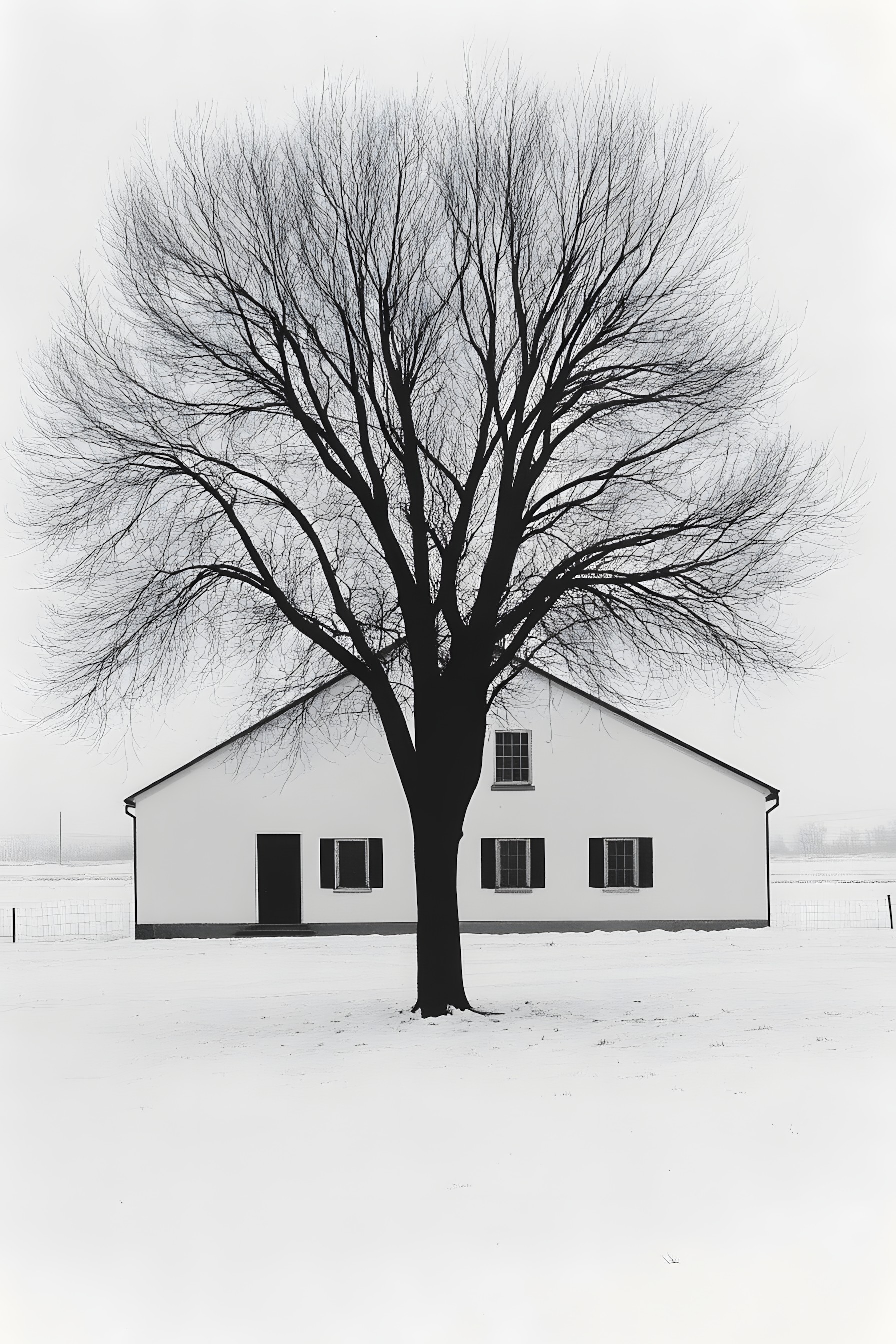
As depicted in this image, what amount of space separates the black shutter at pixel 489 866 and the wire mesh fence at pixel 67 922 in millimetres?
8302

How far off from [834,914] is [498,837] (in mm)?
14970

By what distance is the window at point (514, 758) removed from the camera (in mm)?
27516

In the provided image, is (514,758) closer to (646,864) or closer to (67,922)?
(646,864)

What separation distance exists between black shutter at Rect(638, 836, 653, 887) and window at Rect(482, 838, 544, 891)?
2127mm

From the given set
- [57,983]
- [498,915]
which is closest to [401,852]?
[498,915]

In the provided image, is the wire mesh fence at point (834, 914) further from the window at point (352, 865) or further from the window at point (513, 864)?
the window at point (352, 865)

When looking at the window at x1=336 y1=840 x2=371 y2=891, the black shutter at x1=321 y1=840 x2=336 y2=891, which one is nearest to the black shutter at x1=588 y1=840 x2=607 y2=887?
the window at x1=336 y1=840 x2=371 y2=891

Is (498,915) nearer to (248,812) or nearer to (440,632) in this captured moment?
(248,812)

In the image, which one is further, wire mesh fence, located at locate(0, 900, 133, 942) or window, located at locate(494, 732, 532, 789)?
wire mesh fence, located at locate(0, 900, 133, 942)

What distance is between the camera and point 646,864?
27312 millimetres

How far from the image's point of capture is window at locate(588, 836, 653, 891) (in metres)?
27.3

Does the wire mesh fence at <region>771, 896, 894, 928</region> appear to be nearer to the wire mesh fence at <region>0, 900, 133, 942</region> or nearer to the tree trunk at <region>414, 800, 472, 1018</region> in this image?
the wire mesh fence at <region>0, 900, 133, 942</region>

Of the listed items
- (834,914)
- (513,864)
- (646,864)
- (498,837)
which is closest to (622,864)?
(646,864)

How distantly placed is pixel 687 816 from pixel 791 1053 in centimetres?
1608
